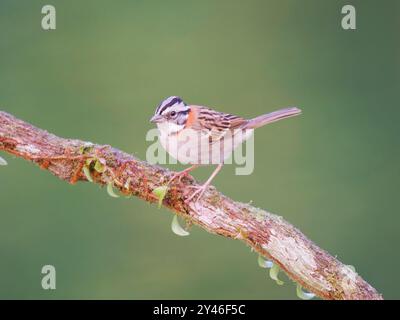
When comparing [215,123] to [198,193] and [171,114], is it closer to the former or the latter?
[171,114]

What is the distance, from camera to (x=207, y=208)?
3178 mm

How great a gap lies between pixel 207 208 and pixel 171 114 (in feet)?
1.70

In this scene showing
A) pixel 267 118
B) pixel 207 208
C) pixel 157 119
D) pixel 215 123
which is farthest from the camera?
pixel 267 118

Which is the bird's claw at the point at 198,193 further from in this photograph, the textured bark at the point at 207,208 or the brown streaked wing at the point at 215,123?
the brown streaked wing at the point at 215,123

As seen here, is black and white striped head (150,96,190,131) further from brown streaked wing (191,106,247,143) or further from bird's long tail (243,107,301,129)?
bird's long tail (243,107,301,129)

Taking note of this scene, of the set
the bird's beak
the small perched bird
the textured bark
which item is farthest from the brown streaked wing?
the textured bark

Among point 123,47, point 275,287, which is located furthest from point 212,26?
point 275,287

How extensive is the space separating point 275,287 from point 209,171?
1.18 meters

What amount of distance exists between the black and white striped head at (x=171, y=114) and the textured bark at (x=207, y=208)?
0.77 feet

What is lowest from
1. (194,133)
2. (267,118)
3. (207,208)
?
(207,208)

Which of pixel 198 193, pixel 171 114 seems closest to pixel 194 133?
pixel 171 114

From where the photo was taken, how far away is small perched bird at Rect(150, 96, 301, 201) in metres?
3.39

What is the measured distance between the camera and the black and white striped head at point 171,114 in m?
3.41
